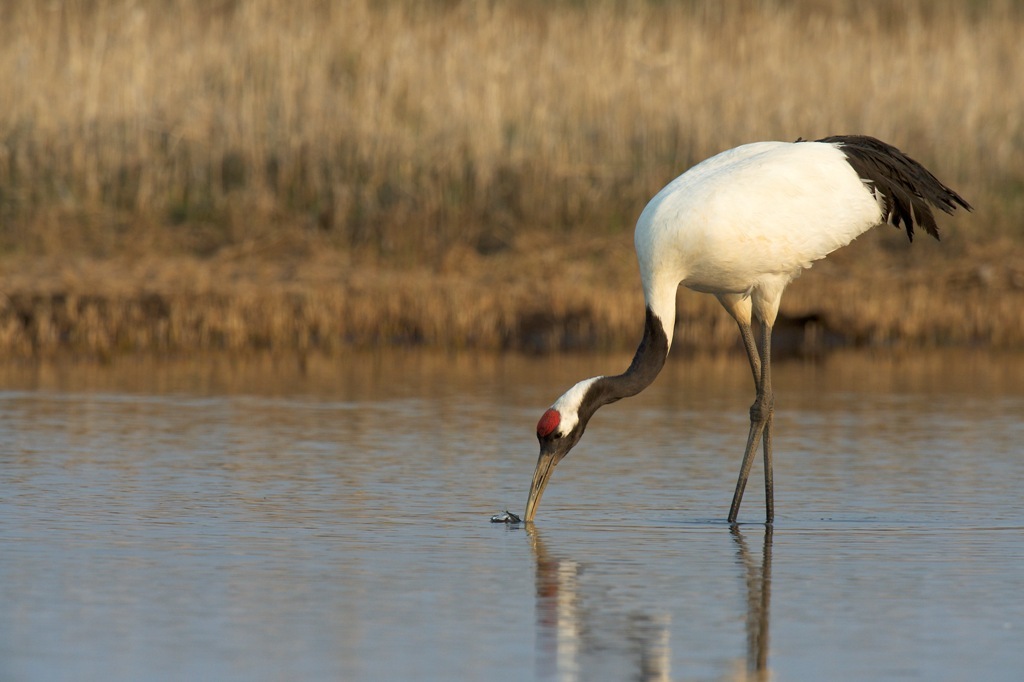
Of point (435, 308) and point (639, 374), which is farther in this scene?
point (435, 308)

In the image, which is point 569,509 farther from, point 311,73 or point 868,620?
point 311,73

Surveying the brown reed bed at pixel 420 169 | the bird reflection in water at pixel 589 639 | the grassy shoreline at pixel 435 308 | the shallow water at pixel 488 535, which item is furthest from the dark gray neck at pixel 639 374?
the brown reed bed at pixel 420 169

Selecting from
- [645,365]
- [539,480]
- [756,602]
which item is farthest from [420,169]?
[756,602]

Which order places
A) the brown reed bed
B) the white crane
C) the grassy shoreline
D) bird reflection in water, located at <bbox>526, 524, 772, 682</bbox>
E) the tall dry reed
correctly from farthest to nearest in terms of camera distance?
the tall dry reed, the brown reed bed, the grassy shoreline, the white crane, bird reflection in water, located at <bbox>526, 524, 772, 682</bbox>

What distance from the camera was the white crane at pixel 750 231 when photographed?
7.33 metres

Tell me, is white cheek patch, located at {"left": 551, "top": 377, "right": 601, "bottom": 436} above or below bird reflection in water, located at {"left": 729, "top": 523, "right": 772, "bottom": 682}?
above

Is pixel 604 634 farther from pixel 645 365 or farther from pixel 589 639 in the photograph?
pixel 645 365

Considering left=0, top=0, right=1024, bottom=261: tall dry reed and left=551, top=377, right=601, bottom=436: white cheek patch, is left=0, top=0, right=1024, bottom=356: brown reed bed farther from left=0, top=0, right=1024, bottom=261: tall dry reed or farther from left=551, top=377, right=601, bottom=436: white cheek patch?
left=551, top=377, right=601, bottom=436: white cheek patch

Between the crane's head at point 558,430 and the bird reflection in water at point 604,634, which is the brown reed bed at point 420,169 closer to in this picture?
the crane's head at point 558,430

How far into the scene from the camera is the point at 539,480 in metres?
7.14

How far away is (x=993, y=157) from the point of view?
1709 cm

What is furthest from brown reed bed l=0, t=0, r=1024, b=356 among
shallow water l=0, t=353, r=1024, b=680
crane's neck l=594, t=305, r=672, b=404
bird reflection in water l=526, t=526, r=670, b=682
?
bird reflection in water l=526, t=526, r=670, b=682

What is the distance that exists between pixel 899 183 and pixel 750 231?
1.01m

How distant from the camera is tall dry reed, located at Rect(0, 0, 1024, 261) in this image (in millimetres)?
16062
